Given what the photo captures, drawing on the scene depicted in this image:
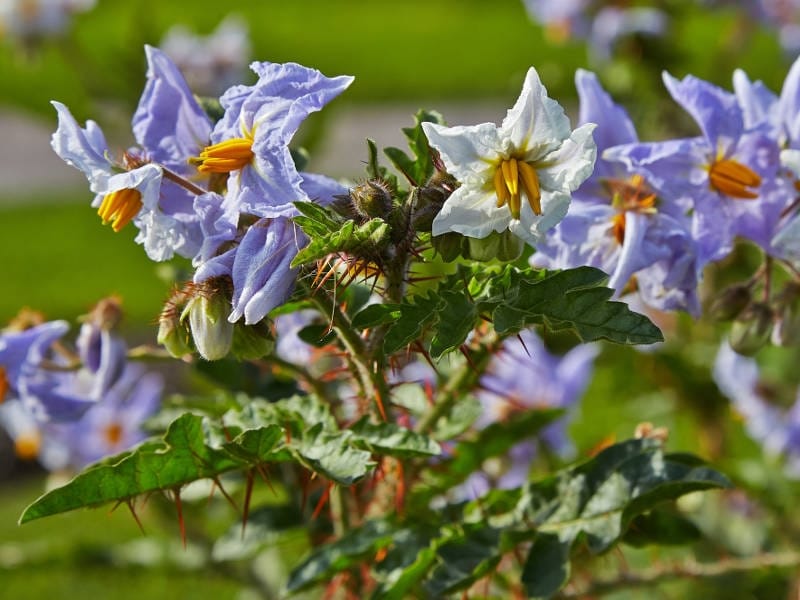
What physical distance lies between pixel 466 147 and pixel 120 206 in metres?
0.27

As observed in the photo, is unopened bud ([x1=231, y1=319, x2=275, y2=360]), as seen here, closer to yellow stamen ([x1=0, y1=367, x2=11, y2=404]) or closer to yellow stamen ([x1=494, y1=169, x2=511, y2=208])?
yellow stamen ([x1=494, y1=169, x2=511, y2=208])

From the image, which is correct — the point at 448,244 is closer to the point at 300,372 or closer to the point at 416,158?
the point at 416,158

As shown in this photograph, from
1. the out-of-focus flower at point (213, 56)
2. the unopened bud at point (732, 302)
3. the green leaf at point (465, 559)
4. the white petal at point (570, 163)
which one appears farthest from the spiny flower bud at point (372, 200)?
the out-of-focus flower at point (213, 56)

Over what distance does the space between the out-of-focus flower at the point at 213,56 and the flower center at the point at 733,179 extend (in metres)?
1.99

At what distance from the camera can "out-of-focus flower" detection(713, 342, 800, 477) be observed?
175cm

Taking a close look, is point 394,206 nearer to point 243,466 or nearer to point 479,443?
point 243,466

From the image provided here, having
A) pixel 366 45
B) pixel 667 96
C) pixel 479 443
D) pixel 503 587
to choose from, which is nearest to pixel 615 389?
pixel 667 96

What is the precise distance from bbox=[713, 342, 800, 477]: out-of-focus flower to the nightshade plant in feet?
1.92

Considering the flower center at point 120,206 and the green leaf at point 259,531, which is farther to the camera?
the green leaf at point 259,531

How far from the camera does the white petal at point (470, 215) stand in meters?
0.81

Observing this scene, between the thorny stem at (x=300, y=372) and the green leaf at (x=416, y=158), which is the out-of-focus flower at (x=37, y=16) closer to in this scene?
the thorny stem at (x=300, y=372)

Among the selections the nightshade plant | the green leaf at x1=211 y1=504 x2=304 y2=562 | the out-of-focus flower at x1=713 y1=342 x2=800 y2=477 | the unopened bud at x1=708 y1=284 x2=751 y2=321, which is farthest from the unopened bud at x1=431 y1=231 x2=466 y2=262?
the out-of-focus flower at x1=713 y1=342 x2=800 y2=477

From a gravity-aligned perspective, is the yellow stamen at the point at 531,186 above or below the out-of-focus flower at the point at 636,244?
above

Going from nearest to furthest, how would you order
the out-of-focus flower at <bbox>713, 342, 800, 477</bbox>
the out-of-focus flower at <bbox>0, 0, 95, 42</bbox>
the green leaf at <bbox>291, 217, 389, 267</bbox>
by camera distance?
the green leaf at <bbox>291, 217, 389, 267</bbox>
the out-of-focus flower at <bbox>713, 342, 800, 477</bbox>
the out-of-focus flower at <bbox>0, 0, 95, 42</bbox>
